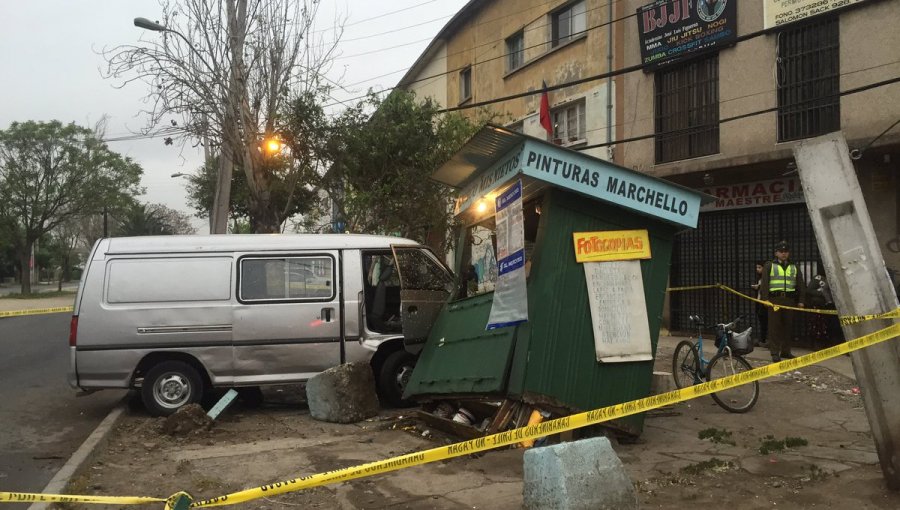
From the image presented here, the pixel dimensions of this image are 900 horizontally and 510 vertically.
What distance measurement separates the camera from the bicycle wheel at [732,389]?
291 inches

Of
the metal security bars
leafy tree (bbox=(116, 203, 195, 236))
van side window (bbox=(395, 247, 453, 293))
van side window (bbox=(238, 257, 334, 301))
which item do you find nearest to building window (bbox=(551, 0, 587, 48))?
the metal security bars

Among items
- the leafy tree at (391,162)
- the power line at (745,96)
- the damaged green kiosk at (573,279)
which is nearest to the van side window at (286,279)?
the damaged green kiosk at (573,279)

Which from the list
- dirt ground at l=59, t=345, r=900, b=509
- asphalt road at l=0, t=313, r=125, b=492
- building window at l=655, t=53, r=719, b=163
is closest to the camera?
dirt ground at l=59, t=345, r=900, b=509

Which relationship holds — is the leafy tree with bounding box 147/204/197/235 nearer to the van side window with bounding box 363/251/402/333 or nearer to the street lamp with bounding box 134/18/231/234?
the street lamp with bounding box 134/18/231/234

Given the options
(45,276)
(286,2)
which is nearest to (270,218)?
(286,2)

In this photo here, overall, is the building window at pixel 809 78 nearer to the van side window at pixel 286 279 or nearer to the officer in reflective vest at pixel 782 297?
the officer in reflective vest at pixel 782 297

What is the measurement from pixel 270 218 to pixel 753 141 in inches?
382

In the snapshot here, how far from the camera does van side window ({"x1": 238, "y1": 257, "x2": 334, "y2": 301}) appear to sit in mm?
8031

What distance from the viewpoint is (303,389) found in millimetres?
9766

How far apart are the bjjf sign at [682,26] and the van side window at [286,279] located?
783 centimetres

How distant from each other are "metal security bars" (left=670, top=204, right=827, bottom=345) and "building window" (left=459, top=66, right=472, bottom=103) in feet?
34.2

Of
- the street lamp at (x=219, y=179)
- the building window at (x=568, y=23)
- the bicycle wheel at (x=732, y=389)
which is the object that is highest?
the building window at (x=568, y=23)

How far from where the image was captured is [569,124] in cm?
1725

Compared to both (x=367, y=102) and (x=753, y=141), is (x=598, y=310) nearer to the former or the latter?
(x=753, y=141)
